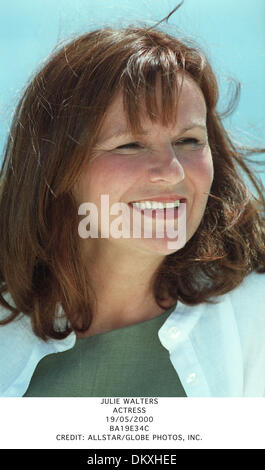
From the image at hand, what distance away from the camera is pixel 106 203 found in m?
1.82

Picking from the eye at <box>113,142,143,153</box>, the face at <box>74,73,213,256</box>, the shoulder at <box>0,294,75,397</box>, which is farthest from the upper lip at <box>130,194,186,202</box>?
the shoulder at <box>0,294,75,397</box>

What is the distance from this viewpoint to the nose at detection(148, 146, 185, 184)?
1757mm

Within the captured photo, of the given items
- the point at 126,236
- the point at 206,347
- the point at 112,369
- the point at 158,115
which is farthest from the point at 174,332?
the point at 158,115

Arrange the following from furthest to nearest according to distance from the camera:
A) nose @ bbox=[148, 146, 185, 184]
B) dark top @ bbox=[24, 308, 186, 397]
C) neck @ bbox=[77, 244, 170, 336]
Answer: neck @ bbox=[77, 244, 170, 336] → dark top @ bbox=[24, 308, 186, 397] → nose @ bbox=[148, 146, 185, 184]

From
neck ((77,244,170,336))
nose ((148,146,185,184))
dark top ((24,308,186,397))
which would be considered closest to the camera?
nose ((148,146,185,184))

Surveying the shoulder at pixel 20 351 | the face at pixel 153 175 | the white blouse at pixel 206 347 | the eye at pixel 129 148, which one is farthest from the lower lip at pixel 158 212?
the shoulder at pixel 20 351

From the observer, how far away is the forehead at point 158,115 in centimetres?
177

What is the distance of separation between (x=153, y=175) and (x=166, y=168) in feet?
0.13

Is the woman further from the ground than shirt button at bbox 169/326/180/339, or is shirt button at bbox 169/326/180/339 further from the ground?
the woman

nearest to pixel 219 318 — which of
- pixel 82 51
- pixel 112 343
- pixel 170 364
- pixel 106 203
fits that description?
pixel 170 364

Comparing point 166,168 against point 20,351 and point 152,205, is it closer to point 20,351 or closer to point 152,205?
point 152,205

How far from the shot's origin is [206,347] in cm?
191

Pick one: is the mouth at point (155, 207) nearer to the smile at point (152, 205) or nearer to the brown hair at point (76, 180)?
the smile at point (152, 205)

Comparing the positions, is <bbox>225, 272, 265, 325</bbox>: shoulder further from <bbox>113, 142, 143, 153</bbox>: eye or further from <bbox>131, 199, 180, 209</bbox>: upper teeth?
<bbox>113, 142, 143, 153</bbox>: eye
